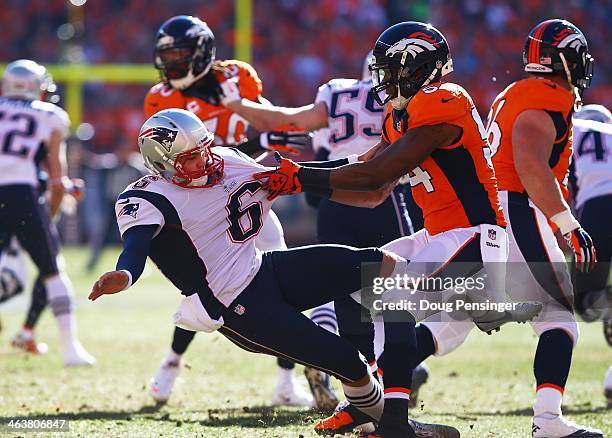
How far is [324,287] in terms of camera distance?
4184 millimetres

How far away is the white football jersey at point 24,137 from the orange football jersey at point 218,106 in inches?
48.0

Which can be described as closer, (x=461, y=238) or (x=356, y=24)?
(x=461, y=238)

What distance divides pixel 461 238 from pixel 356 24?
41.3 ft

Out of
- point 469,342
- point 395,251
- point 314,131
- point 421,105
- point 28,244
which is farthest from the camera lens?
point 469,342

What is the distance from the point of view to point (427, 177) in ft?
13.6

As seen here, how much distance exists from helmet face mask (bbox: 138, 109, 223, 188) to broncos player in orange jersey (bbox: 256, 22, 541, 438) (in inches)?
8.5

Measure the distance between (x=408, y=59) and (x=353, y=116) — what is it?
4.46 ft

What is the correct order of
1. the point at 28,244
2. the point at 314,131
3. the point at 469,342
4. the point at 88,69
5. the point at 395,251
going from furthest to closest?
the point at 88,69
the point at 469,342
the point at 28,244
the point at 314,131
the point at 395,251

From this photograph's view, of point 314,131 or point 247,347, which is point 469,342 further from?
point 247,347

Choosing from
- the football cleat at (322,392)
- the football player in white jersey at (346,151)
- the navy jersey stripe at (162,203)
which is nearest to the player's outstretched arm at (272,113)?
the football player in white jersey at (346,151)

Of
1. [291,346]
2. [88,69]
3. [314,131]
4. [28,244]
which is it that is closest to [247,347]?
[291,346]

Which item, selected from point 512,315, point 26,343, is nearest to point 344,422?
point 512,315

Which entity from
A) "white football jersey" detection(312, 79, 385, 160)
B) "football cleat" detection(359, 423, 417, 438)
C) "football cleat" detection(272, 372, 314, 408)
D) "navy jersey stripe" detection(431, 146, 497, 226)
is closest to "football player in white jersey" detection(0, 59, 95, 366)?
"football cleat" detection(272, 372, 314, 408)

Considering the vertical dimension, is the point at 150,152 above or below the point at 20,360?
above
